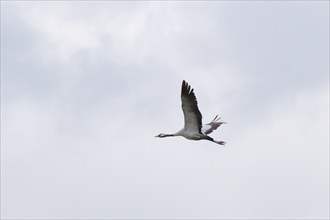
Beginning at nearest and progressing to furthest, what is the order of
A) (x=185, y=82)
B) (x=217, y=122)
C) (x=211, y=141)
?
(x=185, y=82) < (x=211, y=141) < (x=217, y=122)

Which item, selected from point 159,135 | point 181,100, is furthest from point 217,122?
point 181,100

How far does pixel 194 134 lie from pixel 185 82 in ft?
15.5

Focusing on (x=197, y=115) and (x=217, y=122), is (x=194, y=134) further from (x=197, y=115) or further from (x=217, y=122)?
(x=217, y=122)

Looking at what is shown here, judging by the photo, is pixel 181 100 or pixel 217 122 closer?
pixel 181 100

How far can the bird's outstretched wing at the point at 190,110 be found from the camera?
59.4m

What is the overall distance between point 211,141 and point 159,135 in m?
4.49

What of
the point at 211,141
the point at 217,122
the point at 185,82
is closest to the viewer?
the point at 185,82

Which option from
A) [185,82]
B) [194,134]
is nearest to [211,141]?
[194,134]

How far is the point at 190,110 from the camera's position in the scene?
200 feet

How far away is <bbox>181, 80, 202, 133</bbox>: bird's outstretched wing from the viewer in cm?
5938

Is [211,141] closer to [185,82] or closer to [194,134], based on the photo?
[194,134]

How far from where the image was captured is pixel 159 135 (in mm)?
66438

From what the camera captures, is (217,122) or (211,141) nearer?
(211,141)

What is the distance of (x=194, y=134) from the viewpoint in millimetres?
62625
